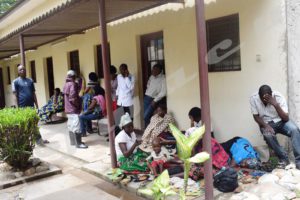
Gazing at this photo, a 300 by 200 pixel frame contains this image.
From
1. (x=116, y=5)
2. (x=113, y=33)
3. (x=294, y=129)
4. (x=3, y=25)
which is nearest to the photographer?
(x=294, y=129)

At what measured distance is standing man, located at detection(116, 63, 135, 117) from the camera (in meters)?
7.70

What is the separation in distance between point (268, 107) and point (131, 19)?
4.34 metres

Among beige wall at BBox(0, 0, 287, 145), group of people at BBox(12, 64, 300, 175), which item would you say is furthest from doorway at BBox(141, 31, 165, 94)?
group of people at BBox(12, 64, 300, 175)

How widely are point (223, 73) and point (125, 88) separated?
2393mm

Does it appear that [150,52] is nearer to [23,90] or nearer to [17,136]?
[23,90]

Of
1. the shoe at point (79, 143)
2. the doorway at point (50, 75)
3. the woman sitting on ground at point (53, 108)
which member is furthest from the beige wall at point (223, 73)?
the doorway at point (50, 75)

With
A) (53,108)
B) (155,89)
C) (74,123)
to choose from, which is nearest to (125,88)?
(155,89)

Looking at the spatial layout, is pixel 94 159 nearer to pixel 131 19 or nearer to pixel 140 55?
pixel 140 55

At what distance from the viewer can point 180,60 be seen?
7.01 metres

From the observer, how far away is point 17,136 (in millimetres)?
5750

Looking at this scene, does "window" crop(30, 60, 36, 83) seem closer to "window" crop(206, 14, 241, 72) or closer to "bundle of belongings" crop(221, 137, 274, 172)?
"window" crop(206, 14, 241, 72)

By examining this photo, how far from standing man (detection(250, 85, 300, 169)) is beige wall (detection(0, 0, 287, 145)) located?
14.3 inches

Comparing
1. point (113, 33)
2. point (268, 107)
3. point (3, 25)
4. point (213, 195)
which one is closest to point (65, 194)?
point (213, 195)

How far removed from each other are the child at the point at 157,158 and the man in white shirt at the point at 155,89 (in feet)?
5.09
